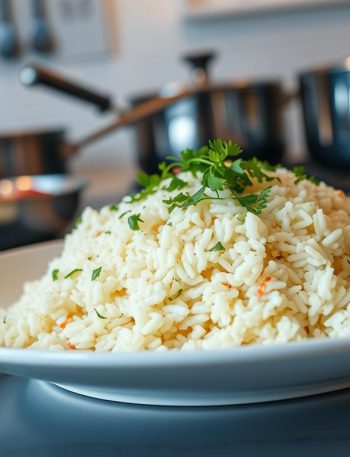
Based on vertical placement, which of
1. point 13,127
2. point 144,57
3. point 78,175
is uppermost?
point 144,57

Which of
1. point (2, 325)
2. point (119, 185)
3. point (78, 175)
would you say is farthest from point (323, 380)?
point (78, 175)

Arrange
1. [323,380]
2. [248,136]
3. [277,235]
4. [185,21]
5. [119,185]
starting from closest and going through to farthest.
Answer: [323,380]
[277,235]
[248,136]
[119,185]
[185,21]

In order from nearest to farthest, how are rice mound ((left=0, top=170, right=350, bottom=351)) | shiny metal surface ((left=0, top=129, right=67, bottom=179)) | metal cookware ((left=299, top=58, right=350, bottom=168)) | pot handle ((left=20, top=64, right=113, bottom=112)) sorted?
rice mound ((left=0, top=170, right=350, bottom=351)) < metal cookware ((left=299, top=58, right=350, bottom=168)) < pot handle ((left=20, top=64, right=113, bottom=112)) < shiny metal surface ((left=0, top=129, right=67, bottom=179))

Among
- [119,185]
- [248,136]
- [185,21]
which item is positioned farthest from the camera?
[185,21]

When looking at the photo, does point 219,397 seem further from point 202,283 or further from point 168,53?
point 168,53

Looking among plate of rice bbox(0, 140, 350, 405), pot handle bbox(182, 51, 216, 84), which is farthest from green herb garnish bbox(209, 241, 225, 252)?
pot handle bbox(182, 51, 216, 84)

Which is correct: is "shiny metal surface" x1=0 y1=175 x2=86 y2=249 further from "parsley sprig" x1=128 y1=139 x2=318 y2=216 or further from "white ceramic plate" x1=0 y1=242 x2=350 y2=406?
"white ceramic plate" x1=0 y1=242 x2=350 y2=406

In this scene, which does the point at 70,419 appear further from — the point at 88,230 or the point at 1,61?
the point at 1,61
